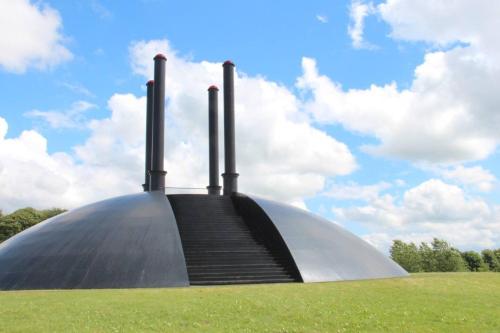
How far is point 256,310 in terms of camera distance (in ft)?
34.2

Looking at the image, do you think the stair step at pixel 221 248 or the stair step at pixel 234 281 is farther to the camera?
the stair step at pixel 221 248

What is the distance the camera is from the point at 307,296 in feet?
41.5

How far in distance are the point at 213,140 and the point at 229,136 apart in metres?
2.23

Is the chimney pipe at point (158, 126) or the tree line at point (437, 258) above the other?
the chimney pipe at point (158, 126)

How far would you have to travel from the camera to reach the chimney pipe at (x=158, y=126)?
26766mm

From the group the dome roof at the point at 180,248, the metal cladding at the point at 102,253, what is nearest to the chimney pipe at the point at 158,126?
the dome roof at the point at 180,248

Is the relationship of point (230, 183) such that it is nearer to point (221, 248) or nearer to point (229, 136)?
point (229, 136)

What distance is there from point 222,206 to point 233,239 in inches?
149

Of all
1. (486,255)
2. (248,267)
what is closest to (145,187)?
(248,267)

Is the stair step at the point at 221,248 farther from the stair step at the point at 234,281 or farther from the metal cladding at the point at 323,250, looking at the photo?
the metal cladding at the point at 323,250

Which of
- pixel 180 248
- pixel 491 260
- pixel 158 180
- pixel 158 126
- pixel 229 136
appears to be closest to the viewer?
pixel 180 248

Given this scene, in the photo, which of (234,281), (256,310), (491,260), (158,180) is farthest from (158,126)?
(491,260)

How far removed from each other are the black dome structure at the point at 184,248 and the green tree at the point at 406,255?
73.6ft

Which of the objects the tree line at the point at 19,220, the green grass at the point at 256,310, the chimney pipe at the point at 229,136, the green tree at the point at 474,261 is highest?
the chimney pipe at the point at 229,136
